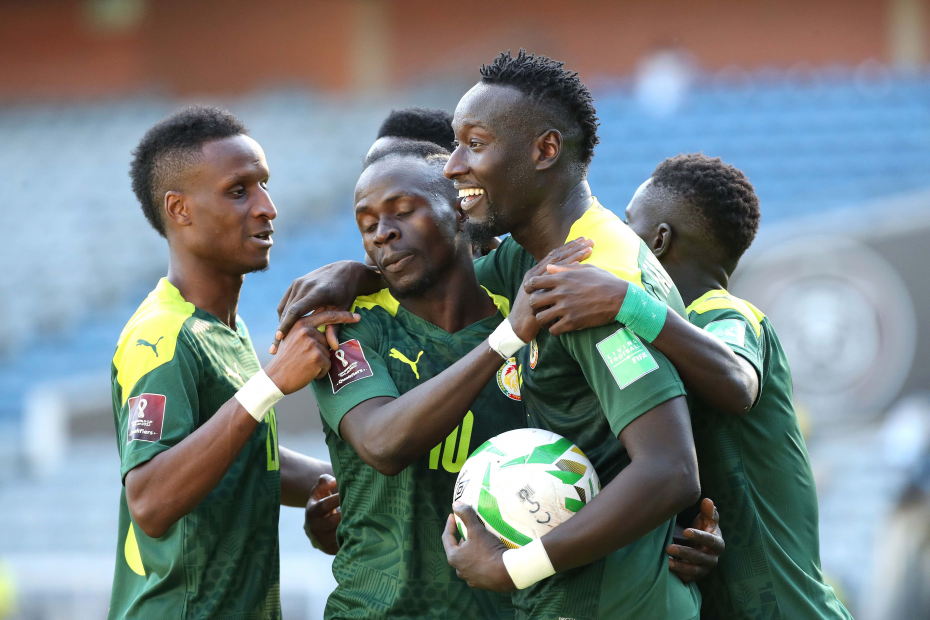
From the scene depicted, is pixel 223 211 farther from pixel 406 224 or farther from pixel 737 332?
pixel 737 332

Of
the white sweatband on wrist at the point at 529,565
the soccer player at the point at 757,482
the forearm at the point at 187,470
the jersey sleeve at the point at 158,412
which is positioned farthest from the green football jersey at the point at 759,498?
the jersey sleeve at the point at 158,412

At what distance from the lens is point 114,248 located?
18.1 metres

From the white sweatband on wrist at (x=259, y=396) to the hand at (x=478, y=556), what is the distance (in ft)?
2.76

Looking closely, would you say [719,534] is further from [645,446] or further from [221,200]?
[221,200]

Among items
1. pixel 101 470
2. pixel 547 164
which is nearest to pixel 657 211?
pixel 547 164

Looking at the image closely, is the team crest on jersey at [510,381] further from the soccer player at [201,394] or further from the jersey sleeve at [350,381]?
the soccer player at [201,394]

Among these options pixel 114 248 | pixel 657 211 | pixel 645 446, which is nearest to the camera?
pixel 645 446

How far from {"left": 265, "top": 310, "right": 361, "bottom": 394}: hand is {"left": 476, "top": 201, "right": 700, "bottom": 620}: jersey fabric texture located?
2.33ft

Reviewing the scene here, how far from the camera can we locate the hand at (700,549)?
9.83ft

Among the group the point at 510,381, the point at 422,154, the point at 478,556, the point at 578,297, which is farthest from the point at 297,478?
the point at 578,297

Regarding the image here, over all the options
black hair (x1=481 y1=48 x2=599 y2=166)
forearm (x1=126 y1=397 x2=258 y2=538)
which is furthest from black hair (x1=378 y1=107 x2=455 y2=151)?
forearm (x1=126 y1=397 x2=258 y2=538)

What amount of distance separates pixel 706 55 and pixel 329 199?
9.35 metres

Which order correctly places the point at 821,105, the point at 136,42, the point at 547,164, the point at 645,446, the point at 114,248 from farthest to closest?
1. the point at 136,42
2. the point at 114,248
3. the point at 821,105
4. the point at 547,164
5. the point at 645,446

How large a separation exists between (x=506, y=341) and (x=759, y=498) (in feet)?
3.82
